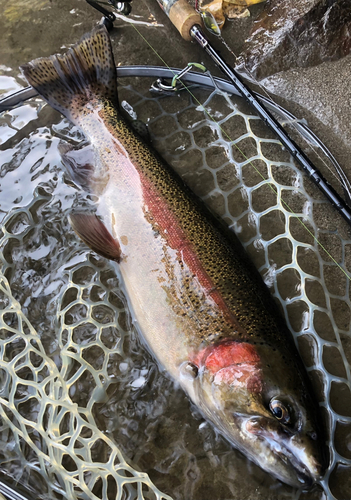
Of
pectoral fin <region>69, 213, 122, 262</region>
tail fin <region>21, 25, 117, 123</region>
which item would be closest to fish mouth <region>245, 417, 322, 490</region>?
pectoral fin <region>69, 213, 122, 262</region>

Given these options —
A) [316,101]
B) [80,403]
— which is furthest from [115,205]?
[316,101]

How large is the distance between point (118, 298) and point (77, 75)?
148cm

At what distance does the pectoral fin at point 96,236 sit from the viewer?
6.93 ft

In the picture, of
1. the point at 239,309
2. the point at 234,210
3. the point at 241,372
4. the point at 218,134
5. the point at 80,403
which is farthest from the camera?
the point at 218,134

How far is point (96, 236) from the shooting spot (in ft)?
7.01

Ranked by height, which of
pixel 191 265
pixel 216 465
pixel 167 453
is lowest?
pixel 216 465

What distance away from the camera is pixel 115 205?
7.23ft

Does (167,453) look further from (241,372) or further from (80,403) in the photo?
(241,372)

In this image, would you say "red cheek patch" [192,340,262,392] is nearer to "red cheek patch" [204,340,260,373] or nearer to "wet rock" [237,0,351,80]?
"red cheek patch" [204,340,260,373]

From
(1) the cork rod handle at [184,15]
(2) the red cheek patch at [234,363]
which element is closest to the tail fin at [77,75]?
(1) the cork rod handle at [184,15]

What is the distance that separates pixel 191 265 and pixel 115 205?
0.60m

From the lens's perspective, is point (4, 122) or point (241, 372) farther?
point (4, 122)

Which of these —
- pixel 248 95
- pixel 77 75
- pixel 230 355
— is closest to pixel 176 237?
pixel 230 355

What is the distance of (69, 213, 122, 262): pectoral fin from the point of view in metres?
2.11
